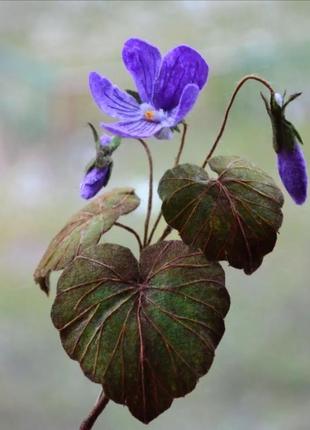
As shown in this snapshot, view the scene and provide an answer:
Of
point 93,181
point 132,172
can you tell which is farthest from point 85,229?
point 132,172

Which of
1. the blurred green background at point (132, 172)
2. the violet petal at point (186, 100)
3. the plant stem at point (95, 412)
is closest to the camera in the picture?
the violet petal at point (186, 100)

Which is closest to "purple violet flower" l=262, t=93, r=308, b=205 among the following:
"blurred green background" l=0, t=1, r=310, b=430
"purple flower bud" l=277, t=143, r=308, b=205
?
"purple flower bud" l=277, t=143, r=308, b=205

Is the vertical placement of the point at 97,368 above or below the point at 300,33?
below

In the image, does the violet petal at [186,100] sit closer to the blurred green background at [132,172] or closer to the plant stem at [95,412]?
the plant stem at [95,412]

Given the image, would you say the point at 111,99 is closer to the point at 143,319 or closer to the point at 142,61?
the point at 142,61

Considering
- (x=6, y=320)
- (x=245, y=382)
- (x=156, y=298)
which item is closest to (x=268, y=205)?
(x=156, y=298)

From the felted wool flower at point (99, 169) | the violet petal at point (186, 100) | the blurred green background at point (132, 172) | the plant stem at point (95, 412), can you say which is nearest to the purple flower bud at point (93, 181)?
the felted wool flower at point (99, 169)

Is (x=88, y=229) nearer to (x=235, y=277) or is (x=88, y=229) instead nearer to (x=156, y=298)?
(x=156, y=298)
